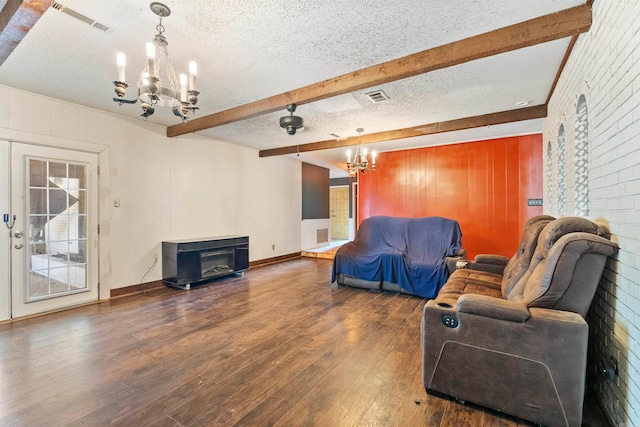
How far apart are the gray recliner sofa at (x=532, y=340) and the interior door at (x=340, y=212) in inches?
350

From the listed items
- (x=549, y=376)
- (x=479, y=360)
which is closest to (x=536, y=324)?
(x=549, y=376)

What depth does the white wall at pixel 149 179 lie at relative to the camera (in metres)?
3.47

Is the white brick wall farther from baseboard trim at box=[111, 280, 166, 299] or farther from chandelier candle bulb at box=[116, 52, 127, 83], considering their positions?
baseboard trim at box=[111, 280, 166, 299]

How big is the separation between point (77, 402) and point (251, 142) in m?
4.74

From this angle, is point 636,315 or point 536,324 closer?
point 636,315

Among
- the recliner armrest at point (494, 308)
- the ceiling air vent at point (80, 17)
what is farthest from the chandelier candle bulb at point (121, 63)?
the recliner armrest at point (494, 308)

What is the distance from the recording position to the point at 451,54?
2316mm

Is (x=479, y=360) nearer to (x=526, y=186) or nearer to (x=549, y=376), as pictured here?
(x=549, y=376)

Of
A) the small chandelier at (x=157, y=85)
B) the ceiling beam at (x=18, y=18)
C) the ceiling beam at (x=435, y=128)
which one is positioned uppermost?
the ceiling beam at (x=435, y=128)

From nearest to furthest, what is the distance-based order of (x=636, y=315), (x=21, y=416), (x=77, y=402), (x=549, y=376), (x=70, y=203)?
(x=636, y=315) < (x=549, y=376) < (x=21, y=416) < (x=77, y=402) < (x=70, y=203)

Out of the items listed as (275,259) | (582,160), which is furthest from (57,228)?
(582,160)

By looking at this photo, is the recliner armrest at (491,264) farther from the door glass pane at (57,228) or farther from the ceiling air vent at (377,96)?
the door glass pane at (57,228)

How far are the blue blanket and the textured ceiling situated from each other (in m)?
1.89

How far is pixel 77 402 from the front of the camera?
1.83 m
